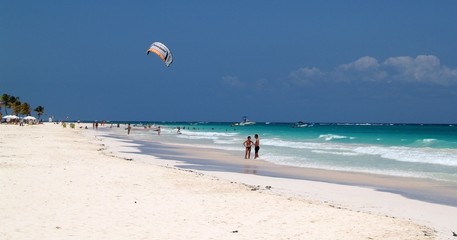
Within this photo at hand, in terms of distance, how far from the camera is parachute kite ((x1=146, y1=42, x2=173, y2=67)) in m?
25.8

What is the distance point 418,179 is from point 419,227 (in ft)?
29.1

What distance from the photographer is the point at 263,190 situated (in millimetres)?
12234

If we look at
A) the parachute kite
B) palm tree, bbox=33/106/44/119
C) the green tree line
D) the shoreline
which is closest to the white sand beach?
the shoreline

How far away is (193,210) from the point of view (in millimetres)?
8984

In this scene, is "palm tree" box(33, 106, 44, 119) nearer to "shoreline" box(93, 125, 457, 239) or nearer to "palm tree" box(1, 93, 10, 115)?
"palm tree" box(1, 93, 10, 115)

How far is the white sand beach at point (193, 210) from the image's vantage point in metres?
7.32

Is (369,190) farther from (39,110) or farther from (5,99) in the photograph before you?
(39,110)

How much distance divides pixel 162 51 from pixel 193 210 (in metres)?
18.3

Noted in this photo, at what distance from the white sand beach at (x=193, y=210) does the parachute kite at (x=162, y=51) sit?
12877mm

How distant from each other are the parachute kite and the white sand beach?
A: 1288 cm

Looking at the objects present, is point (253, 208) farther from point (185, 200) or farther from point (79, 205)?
point (79, 205)

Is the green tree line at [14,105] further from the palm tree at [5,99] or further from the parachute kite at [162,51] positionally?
the parachute kite at [162,51]

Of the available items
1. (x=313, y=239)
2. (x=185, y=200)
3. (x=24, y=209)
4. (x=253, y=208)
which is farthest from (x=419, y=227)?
(x=24, y=209)

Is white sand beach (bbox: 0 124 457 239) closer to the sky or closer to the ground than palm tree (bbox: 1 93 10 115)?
closer to the ground
